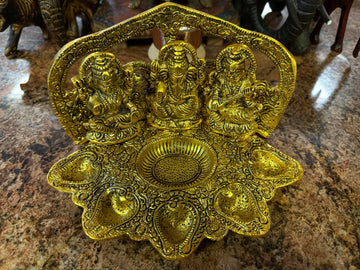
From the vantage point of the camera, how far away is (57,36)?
8.72 ft

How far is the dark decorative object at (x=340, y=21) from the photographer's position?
8.73 ft

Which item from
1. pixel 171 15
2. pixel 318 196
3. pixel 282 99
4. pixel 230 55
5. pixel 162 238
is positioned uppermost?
pixel 171 15

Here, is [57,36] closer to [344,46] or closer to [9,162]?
[9,162]

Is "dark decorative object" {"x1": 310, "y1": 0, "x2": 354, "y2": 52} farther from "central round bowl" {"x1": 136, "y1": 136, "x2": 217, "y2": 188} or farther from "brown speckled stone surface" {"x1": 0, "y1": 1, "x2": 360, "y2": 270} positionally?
"central round bowl" {"x1": 136, "y1": 136, "x2": 217, "y2": 188}

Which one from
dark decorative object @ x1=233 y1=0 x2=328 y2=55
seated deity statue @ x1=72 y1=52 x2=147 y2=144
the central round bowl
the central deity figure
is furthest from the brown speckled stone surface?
the central deity figure

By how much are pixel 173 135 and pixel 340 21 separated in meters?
2.25

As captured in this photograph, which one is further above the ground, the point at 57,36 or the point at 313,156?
the point at 57,36

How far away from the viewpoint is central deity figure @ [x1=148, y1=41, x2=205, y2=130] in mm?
1445

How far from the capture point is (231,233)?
1.42 meters

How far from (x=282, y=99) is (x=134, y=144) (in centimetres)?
86

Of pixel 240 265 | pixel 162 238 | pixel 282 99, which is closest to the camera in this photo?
pixel 162 238

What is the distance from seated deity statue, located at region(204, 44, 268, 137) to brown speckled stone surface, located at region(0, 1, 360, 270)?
1.53 feet

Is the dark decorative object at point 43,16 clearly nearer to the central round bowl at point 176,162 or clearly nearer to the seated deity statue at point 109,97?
the seated deity statue at point 109,97

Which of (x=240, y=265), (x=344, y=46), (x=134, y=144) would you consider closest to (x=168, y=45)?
(x=134, y=144)
